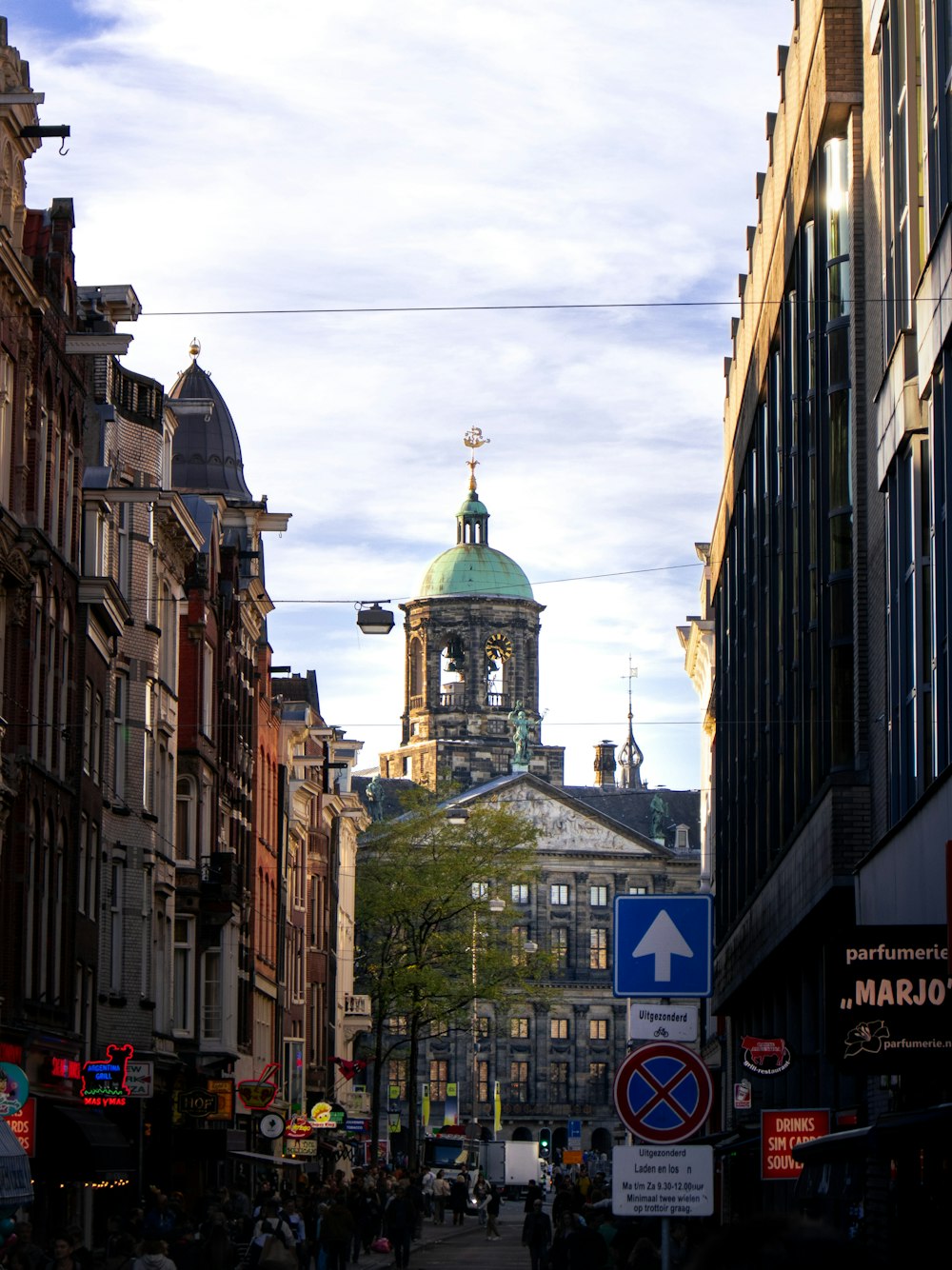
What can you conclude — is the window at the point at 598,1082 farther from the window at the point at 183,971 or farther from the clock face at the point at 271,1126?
the clock face at the point at 271,1126

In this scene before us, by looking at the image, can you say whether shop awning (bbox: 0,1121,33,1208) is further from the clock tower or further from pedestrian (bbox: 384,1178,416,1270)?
the clock tower

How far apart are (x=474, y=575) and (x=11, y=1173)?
469 ft

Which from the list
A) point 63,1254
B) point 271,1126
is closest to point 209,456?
point 271,1126

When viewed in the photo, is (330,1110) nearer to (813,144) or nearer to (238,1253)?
(238,1253)

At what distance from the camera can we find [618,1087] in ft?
45.9

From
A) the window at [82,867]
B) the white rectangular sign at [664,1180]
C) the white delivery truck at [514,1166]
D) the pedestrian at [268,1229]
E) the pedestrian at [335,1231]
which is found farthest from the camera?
the white delivery truck at [514,1166]

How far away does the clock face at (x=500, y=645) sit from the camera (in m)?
163

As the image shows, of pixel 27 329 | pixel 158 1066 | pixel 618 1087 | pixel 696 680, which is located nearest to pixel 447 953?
pixel 696 680

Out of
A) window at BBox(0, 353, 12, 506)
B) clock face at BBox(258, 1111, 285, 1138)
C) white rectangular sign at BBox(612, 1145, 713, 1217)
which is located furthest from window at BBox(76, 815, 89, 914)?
white rectangular sign at BBox(612, 1145, 713, 1217)

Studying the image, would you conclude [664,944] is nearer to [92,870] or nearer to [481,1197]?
[92,870]

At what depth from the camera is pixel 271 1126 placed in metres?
43.9

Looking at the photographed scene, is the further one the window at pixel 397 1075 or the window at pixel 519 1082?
the window at pixel 519 1082

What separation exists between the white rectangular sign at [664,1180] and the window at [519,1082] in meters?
138

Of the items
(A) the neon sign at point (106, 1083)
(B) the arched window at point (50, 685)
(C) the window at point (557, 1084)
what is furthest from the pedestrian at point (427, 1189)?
(C) the window at point (557, 1084)
